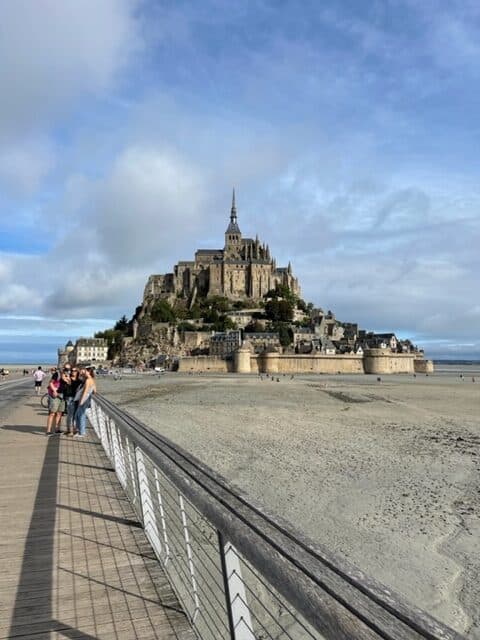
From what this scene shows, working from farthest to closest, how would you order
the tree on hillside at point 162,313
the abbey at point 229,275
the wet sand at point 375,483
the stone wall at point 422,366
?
the abbey at point 229,275 < the tree on hillside at point 162,313 < the stone wall at point 422,366 < the wet sand at point 375,483

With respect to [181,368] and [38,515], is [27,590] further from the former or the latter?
[181,368]

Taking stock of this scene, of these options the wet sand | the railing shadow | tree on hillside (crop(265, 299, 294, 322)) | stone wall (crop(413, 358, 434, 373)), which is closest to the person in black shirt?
the wet sand

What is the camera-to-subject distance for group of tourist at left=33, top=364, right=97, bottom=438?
9.30m

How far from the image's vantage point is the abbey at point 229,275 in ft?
315

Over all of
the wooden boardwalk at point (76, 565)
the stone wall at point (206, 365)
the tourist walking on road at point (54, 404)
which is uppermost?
the stone wall at point (206, 365)

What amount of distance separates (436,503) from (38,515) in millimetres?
5693

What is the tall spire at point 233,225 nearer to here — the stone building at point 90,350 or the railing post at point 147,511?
the stone building at point 90,350

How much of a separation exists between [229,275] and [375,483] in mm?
88077

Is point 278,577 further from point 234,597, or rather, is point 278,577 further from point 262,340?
point 262,340

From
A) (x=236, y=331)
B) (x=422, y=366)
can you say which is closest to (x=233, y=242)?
(x=236, y=331)

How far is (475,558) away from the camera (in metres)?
5.70

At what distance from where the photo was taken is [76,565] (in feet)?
11.1

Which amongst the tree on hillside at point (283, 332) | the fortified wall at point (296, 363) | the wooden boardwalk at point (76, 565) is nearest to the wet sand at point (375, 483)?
the wooden boardwalk at point (76, 565)

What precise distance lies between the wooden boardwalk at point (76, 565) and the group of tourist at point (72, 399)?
300 cm
